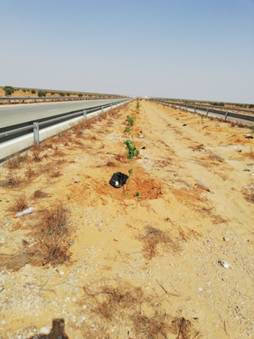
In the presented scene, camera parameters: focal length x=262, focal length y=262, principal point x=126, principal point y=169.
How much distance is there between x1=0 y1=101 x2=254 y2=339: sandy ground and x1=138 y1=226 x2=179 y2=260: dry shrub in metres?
0.02

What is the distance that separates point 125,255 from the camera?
4.11 metres

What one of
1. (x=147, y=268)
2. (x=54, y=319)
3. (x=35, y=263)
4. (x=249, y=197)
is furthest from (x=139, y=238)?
(x=249, y=197)

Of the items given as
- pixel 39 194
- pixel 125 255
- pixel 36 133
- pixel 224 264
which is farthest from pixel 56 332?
pixel 36 133

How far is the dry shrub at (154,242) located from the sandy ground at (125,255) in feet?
0.06

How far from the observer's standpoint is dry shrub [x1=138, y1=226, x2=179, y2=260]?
423 cm

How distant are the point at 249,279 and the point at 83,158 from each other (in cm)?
690

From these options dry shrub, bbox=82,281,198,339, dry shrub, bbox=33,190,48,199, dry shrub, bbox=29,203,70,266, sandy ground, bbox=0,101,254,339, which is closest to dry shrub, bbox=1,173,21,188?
sandy ground, bbox=0,101,254,339

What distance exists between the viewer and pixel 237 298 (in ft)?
11.2

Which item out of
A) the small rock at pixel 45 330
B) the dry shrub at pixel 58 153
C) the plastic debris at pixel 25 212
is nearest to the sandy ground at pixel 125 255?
the small rock at pixel 45 330

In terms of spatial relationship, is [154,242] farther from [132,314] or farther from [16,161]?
[16,161]

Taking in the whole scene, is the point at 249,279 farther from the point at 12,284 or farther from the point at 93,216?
the point at 12,284

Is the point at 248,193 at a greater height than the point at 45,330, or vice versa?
the point at 45,330

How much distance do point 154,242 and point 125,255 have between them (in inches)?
24.8

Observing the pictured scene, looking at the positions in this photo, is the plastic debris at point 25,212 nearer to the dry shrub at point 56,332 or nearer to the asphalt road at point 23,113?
the dry shrub at point 56,332
